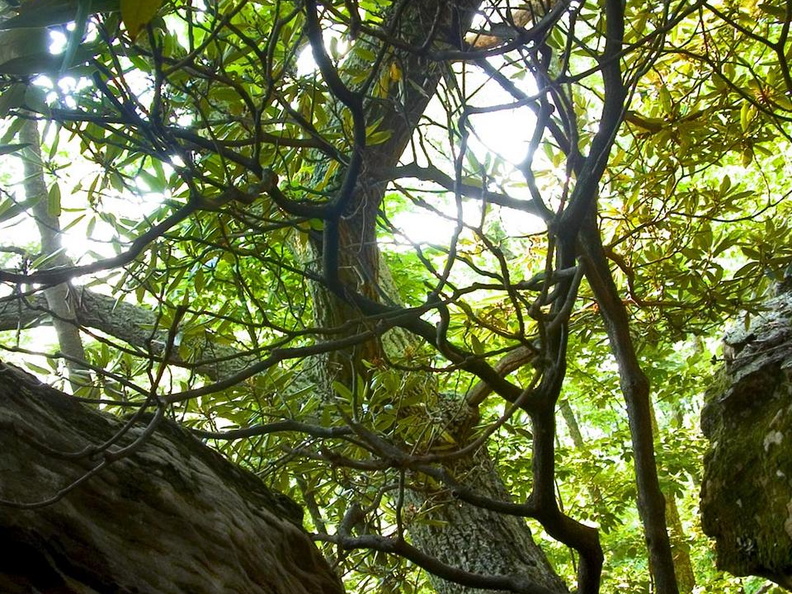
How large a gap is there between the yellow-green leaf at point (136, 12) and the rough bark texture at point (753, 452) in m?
1.70

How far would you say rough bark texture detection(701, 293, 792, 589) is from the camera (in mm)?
1645

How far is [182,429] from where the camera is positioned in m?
1.27

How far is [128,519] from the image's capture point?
0.89 meters

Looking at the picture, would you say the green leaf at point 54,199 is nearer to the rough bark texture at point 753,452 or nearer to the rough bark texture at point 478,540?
the rough bark texture at point 478,540

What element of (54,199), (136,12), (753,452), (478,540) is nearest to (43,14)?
(136,12)

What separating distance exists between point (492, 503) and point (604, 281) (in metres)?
0.67

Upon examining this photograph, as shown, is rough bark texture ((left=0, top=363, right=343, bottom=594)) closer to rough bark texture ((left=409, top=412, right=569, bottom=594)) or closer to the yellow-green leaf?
the yellow-green leaf

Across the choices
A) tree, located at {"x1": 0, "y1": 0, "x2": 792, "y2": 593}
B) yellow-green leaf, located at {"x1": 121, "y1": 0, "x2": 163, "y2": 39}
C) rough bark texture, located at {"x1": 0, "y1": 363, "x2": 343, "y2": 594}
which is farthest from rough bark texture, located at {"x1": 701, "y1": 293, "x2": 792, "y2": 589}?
yellow-green leaf, located at {"x1": 121, "y1": 0, "x2": 163, "y2": 39}

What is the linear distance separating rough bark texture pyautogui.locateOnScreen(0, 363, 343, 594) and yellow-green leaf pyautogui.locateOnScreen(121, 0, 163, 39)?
19.2 inches

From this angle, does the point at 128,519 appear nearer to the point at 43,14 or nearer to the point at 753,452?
the point at 43,14

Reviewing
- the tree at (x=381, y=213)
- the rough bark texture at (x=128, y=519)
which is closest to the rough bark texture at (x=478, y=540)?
the tree at (x=381, y=213)

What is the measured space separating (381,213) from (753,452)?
4.20ft

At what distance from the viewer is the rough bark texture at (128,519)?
743 mm

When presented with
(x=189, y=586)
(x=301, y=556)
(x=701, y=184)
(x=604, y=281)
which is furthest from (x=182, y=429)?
(x=701, y=184)
